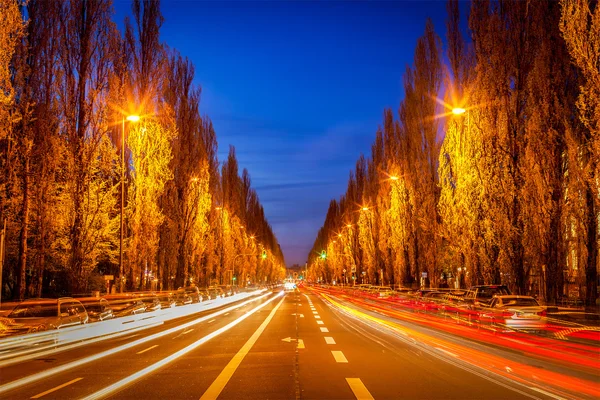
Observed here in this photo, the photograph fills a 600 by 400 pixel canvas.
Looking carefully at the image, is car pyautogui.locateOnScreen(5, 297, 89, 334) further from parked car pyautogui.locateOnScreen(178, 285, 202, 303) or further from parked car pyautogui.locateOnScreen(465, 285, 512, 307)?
parked car pyautogui.locateOnScreen(178, 285, 202, 303)

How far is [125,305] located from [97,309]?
240 inches

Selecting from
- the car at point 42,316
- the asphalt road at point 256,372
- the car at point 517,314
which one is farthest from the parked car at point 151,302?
the car at point 517,314

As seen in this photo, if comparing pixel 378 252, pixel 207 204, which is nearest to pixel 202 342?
pixel 207 204

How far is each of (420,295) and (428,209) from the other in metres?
9.96

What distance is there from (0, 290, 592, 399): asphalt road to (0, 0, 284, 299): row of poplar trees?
11669 millimetres

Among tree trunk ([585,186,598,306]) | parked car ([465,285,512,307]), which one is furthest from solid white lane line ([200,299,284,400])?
tree trunk ([585,186,598,306])

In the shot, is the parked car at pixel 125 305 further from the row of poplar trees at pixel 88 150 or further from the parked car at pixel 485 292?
the parked car at pixel 485 292

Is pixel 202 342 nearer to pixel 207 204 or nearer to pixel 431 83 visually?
pixel 431 83

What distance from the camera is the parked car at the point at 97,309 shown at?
2288 centimetres

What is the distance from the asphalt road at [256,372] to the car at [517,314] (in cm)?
461

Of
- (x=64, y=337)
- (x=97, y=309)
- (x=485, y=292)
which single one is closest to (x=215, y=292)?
(x=97, y=309)

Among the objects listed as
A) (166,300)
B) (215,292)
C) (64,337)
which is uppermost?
(64,337)

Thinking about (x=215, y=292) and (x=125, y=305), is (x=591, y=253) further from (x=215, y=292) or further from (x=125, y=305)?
(x=215, y=292)

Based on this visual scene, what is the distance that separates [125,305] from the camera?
29.5 meters
